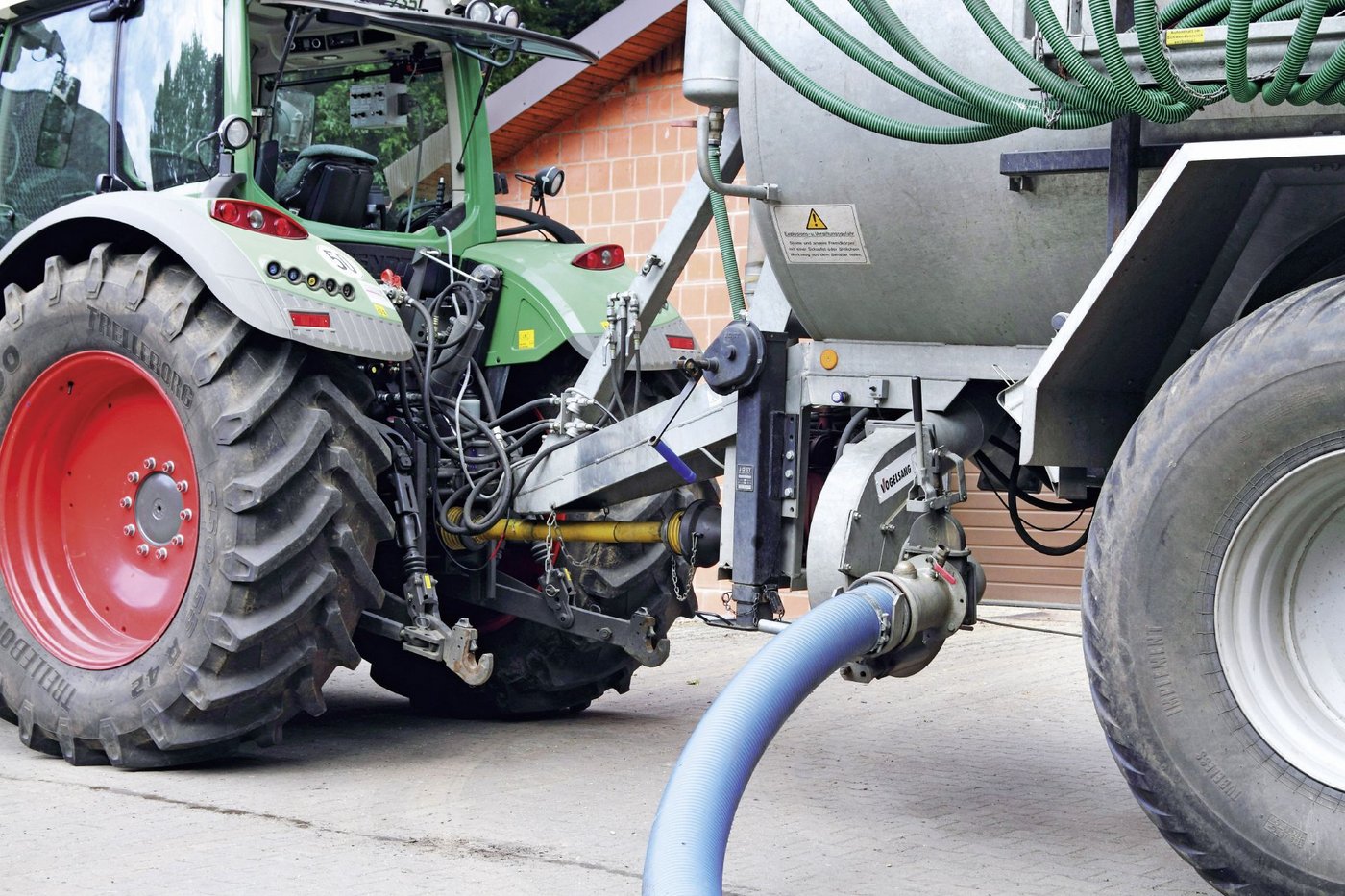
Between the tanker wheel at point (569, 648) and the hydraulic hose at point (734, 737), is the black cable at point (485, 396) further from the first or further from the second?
the hydraulic hose at point (734, 737)

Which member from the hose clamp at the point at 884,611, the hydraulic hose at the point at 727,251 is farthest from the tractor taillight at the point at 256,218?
the hose clamp at the point at 884,611

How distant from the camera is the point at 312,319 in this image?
5.14 m

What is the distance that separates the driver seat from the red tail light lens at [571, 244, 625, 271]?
852 mm

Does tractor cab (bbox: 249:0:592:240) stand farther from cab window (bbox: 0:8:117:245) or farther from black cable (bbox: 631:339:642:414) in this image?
black cable (bbox: 631:339:642:414)

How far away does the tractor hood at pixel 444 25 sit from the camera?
5.85m

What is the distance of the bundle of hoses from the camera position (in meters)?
3.44

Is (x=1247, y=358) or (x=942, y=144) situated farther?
(x=942, y=144)

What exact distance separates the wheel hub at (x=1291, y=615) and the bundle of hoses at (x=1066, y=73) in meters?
0.84

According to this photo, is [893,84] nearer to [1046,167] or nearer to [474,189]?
[1046,167]

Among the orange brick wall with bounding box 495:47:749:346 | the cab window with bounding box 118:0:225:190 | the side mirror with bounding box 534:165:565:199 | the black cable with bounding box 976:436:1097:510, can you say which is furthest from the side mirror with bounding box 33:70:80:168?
the orange brick wall with bounding box 495:47:749:346

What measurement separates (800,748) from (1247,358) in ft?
9.97

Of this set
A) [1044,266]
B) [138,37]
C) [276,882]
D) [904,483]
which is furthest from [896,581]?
[138,37]

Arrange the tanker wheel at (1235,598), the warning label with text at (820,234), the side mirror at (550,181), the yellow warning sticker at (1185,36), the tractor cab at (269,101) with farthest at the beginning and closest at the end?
the side mirror at (550,181)
the tractor cab at (269,101)
the warning label with text at (820,234)
the yellow warning sticker at (1185,36)
the tanker wheel at (1235,598)

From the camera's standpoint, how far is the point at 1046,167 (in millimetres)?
4059
